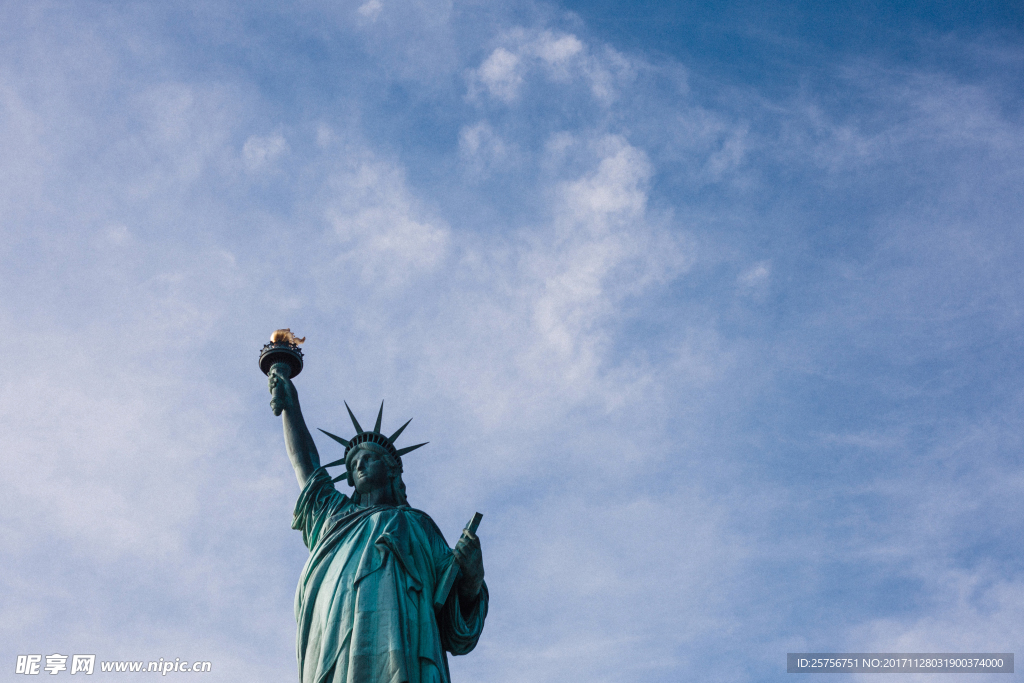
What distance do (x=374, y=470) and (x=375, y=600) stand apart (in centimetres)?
290

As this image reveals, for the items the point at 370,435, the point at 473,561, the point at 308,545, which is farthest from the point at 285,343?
the point at 473,561

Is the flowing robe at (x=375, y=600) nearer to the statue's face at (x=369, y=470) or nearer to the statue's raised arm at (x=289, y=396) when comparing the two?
the statue's face at (x=369, y=470)

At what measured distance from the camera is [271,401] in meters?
17.2

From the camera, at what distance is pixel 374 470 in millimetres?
15781

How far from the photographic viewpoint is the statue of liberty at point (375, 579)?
12.7 meters

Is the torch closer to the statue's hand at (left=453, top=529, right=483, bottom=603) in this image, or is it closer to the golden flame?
the golden flame

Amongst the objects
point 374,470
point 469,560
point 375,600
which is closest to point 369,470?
point 374,470

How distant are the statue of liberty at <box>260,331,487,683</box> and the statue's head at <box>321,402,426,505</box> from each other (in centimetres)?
2

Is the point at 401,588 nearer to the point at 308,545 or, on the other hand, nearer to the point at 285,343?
the point at 308,545

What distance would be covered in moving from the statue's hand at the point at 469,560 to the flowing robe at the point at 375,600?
8.2 inches

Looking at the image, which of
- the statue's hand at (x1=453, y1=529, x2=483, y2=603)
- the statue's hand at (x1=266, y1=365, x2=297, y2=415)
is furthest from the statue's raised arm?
the statue's hand at (x1=453, y1=529, x2=483, y2=603)

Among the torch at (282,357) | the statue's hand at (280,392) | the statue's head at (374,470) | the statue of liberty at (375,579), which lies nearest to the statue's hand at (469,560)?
the statue of liberty at (375,579)

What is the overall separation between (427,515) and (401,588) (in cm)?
195

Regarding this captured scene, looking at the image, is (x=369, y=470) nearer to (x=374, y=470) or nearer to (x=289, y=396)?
(x=374, y=470)
